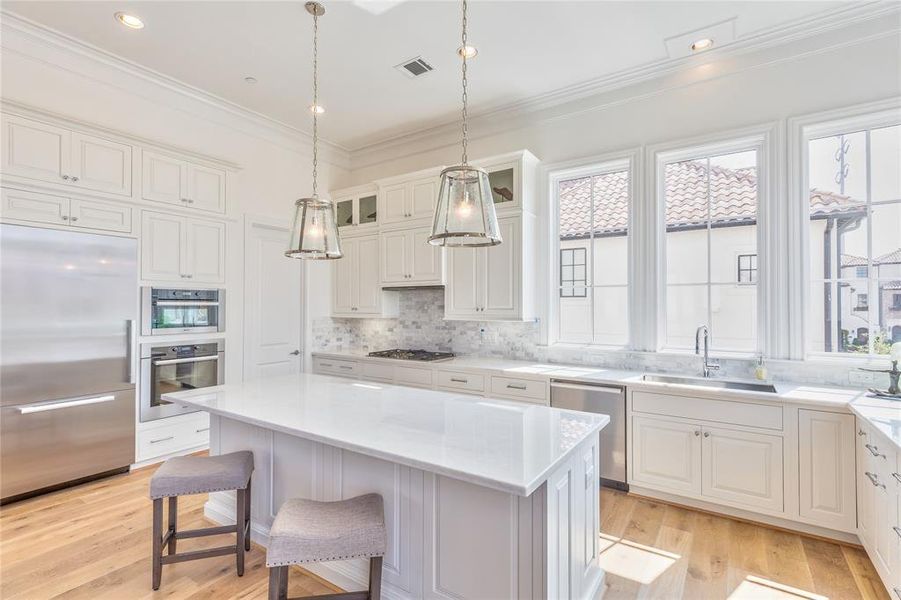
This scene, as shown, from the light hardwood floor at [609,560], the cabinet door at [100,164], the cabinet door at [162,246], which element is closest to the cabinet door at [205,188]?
the cabinet door at [162,246]

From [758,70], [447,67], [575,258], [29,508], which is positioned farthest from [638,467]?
[29,508]

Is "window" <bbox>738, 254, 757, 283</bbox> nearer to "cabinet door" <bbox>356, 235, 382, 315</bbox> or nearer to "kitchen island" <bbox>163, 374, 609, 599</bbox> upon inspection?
"kitchen island" <bbox>163, 374, 609, 599</bbox>

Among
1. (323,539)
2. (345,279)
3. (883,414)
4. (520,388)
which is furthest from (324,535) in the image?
(345,279)

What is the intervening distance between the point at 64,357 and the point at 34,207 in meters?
1.04

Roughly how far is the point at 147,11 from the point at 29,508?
3309mm

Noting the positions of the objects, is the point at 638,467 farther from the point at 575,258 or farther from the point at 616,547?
the point at 575,258

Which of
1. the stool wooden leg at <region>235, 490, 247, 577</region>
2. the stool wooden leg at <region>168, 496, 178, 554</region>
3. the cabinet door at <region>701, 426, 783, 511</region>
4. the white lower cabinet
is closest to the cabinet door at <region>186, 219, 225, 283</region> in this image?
the white lower cabinet

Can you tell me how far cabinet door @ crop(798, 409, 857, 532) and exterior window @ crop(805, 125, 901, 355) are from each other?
72 cm

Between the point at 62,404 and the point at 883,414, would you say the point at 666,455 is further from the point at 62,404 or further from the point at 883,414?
the point at 62,404

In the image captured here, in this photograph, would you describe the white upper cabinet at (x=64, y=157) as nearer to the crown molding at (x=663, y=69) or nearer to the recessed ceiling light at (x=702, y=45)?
the crown molding at (x=663, y=69)

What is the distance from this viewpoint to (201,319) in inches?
150

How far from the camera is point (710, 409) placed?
106 inches

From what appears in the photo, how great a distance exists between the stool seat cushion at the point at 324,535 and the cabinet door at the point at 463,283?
243 cm

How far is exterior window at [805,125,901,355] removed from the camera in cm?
271
